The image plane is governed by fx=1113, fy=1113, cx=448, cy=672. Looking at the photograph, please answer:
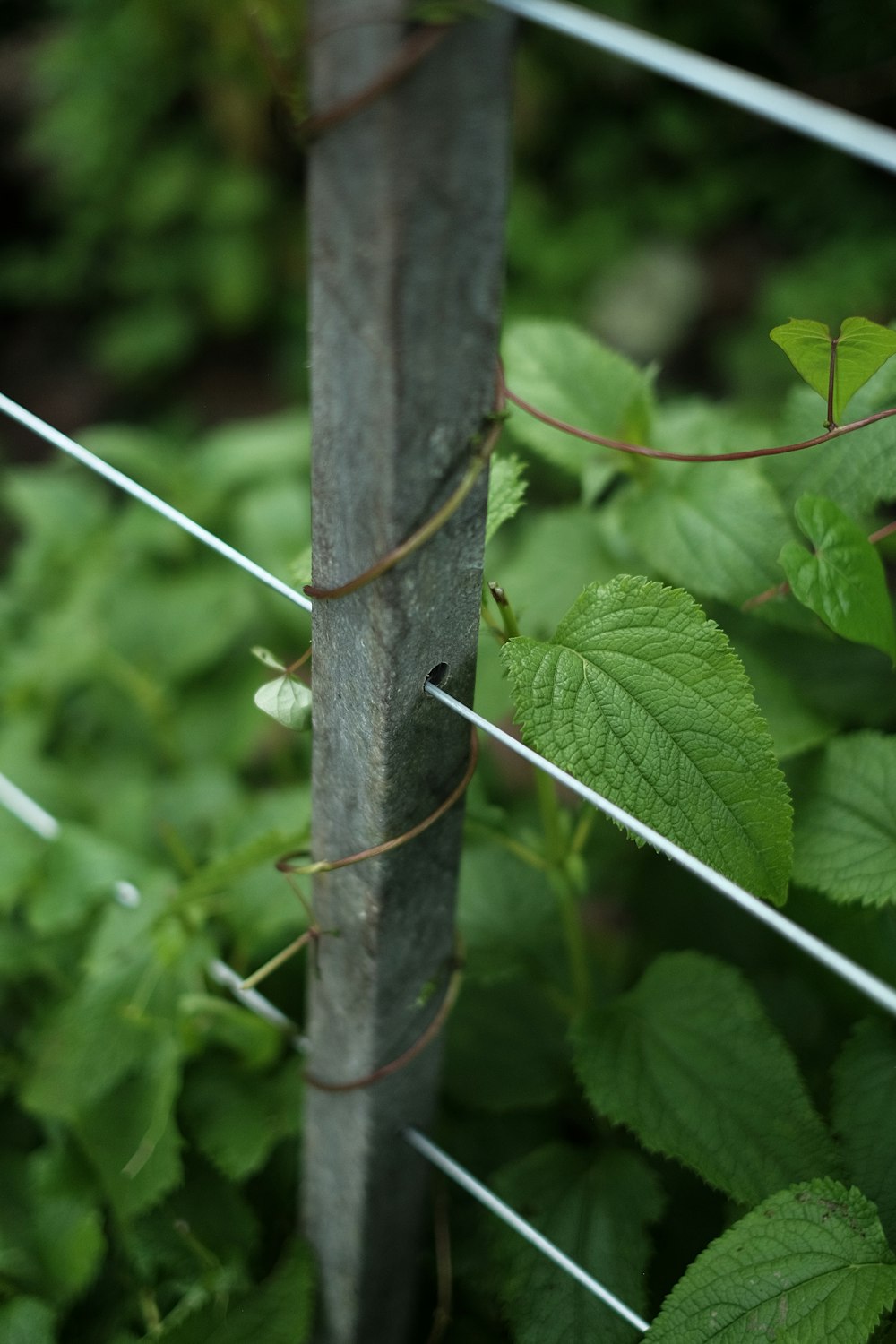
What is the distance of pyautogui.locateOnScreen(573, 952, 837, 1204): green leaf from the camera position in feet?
2.77

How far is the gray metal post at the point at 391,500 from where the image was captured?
0.52 metres

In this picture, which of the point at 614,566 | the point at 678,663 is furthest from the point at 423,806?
the point at 614,566

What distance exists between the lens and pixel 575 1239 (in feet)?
3.17

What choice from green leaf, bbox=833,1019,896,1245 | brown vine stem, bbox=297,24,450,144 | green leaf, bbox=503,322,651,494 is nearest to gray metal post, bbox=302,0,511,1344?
brown vine stem, bbox=297,24,450,144

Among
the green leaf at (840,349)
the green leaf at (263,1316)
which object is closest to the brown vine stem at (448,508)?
the green leaf at (840,349)

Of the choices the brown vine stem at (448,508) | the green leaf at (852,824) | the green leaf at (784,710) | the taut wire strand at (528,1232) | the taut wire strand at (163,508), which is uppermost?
the brown vine stem at (448,508)

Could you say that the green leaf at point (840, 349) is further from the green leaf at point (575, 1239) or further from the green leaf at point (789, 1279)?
the green leaf at point (575, 1239)

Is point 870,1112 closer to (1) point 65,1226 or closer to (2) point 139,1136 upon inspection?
(2) point 139,1136

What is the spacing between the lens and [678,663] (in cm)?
71

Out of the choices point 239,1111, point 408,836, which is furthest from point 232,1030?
point 408,836

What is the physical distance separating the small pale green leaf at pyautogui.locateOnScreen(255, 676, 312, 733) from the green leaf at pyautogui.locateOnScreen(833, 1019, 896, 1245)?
20.4 inches

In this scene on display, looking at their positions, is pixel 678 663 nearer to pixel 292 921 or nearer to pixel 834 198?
pixel 292 921

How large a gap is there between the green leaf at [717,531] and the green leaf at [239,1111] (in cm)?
62

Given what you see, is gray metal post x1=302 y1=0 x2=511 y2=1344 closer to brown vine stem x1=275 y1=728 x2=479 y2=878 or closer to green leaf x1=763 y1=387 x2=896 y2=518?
brown vine stem x1=275 y1=728 x2=479 y2=878
